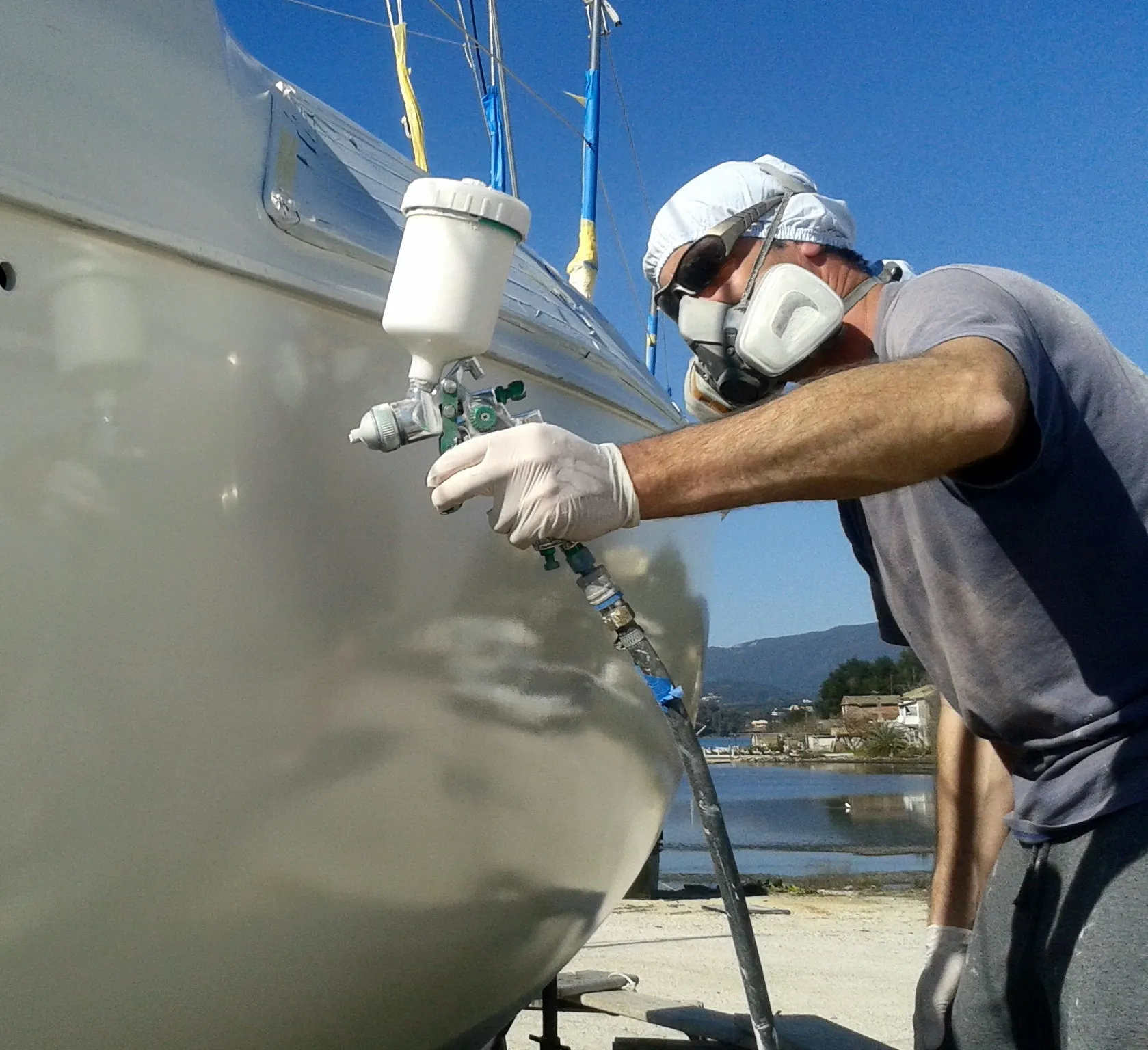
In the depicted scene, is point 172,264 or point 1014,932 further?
point 1014,932

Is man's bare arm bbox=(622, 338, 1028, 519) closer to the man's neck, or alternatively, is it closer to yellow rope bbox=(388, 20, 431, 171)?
the man's neck

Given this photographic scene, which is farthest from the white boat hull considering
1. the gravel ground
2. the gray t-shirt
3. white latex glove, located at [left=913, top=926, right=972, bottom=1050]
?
the gravel ground

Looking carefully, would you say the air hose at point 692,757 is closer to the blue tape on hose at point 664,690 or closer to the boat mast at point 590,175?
the blue tape on hose at point 664,690

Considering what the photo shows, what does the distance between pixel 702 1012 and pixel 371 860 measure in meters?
1.59

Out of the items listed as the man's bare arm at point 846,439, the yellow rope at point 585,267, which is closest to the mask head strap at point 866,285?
the man's bare arm at point 846,439

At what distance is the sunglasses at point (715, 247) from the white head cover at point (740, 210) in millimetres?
10

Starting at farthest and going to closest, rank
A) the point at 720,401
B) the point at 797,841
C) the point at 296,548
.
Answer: the point at 797,841, the point at 720,401, the point at 296,548

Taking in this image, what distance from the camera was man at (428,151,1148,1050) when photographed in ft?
3.70

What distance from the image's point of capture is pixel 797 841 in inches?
603

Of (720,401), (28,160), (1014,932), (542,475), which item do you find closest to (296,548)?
(542,475)

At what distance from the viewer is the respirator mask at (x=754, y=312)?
1507mm

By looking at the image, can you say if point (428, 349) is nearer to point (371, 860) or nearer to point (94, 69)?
point (94, 69)

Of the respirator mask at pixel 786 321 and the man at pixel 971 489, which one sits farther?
the respirator mask at pixel 786 321

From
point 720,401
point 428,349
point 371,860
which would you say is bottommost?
point 371,860
